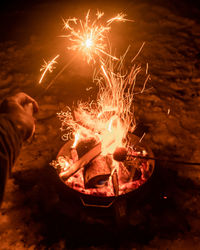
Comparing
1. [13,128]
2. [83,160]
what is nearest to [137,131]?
[83,160]

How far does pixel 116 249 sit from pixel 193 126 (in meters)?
2.22

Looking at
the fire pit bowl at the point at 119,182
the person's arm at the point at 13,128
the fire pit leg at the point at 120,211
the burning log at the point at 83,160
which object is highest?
the person's arm at the point at 13,128

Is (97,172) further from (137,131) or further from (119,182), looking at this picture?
(137,131)

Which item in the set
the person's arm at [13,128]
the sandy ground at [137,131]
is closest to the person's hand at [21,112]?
the person's arm at [13,128]

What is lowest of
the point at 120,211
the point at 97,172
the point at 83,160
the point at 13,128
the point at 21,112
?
the point at 120,211

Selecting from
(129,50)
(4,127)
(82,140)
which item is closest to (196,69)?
(129,50)

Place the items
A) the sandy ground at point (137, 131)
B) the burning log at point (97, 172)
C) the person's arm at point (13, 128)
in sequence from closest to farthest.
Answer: the person's arm at point (13, 128)
the burning log at point (97, 172)
the sandy ground at point (137, 131)

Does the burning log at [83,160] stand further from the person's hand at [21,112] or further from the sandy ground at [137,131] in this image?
the person's hand at [21,112]

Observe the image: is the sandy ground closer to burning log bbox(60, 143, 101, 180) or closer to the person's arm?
the person's arm

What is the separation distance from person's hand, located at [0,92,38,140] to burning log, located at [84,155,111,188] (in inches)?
28.3

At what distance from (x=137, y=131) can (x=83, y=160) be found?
4.84ft

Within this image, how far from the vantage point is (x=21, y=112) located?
7.25 feet

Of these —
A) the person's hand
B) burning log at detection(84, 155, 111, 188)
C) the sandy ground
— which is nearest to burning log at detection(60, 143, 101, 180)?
burning log at detection(84, 155, 111, 188)

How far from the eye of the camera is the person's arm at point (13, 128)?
177cm
